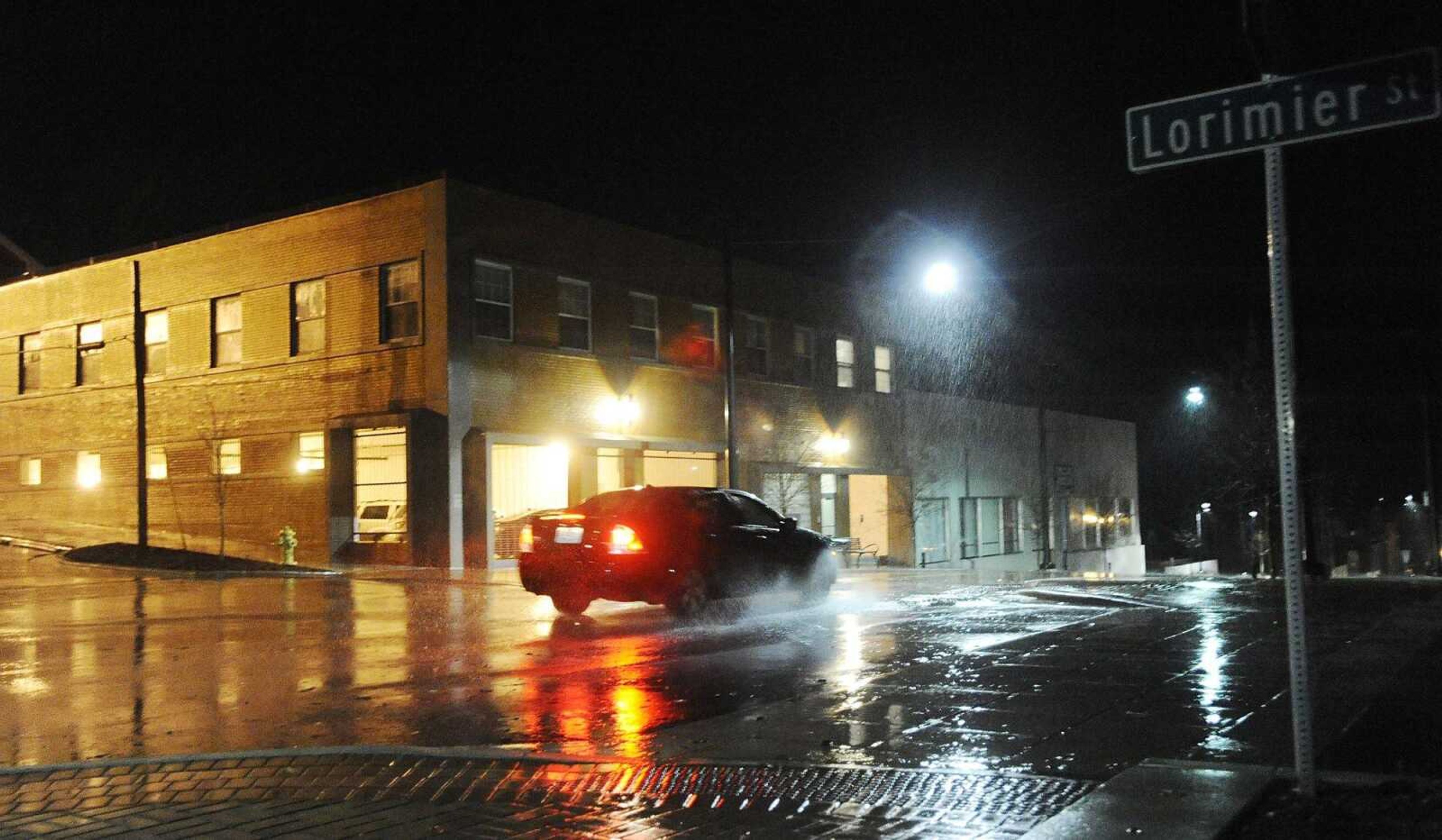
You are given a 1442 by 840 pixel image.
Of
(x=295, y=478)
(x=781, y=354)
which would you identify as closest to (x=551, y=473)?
(x=295, y=478)

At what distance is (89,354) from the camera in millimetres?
38938

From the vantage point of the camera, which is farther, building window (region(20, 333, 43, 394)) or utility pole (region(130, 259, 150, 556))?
building window (region(20, 333, 43, 394))

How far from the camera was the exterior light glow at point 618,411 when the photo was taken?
111 feet

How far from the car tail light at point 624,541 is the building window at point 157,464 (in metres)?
24.9

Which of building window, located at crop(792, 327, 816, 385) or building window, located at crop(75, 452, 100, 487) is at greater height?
building window, located at crop(792, 327, 816, 385)

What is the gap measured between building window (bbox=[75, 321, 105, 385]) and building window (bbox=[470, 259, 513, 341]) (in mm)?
14543

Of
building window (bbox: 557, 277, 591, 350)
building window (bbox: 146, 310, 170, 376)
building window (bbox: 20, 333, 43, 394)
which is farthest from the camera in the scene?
building window (bbox: 20, 333, 43, 394)

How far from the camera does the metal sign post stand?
5.41m

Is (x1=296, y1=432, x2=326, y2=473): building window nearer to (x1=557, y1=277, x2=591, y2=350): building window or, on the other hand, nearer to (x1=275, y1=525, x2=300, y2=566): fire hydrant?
(x1=275, y1=525, x2=300, y2=566): fire hydrant

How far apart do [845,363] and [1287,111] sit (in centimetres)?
3874

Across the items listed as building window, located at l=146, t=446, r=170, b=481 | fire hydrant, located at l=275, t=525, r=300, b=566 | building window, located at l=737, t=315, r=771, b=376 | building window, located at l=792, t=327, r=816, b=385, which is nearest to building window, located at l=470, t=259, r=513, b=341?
fire hydrant, located at l=275, t=525, r=300, b=566

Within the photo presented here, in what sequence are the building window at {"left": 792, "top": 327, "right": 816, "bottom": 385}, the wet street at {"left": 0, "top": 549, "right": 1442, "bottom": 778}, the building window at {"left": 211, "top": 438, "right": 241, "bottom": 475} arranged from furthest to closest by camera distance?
the building window at {"left": 792, "top": 327, "right": 816, "bottom": 385} → the building window at {"left": 211, "top": 438, "right": 241, "bottom": 475} → the wet street at {"left": 0, "top": 549, "right": 1442, "bottom": 778}

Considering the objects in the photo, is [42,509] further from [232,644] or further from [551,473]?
[232,644]

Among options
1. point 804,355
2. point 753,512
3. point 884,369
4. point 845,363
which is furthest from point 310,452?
point 884,369
